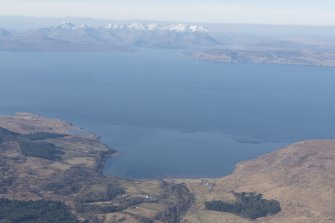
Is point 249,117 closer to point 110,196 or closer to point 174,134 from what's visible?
point 174,134

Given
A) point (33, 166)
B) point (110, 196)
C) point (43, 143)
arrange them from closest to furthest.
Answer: point (110, 196) → point (33, 166) → point (43, 143)

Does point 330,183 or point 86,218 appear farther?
point 330,183

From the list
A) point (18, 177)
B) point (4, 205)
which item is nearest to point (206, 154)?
point (18, 177)

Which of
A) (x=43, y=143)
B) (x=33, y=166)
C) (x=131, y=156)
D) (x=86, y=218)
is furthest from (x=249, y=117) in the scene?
(x=86, y=218)

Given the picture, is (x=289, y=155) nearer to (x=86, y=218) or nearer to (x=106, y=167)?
(x=106, y=167)

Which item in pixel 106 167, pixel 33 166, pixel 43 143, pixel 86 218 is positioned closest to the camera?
pixel 86 218

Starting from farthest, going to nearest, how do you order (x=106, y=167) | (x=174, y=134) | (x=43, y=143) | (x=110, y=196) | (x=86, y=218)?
1. (x=174, y=134)
2. (x=43, y=143)
3. (x=106, y=167)
4. (x=110, y=196)
5. (x=86, y=218)
